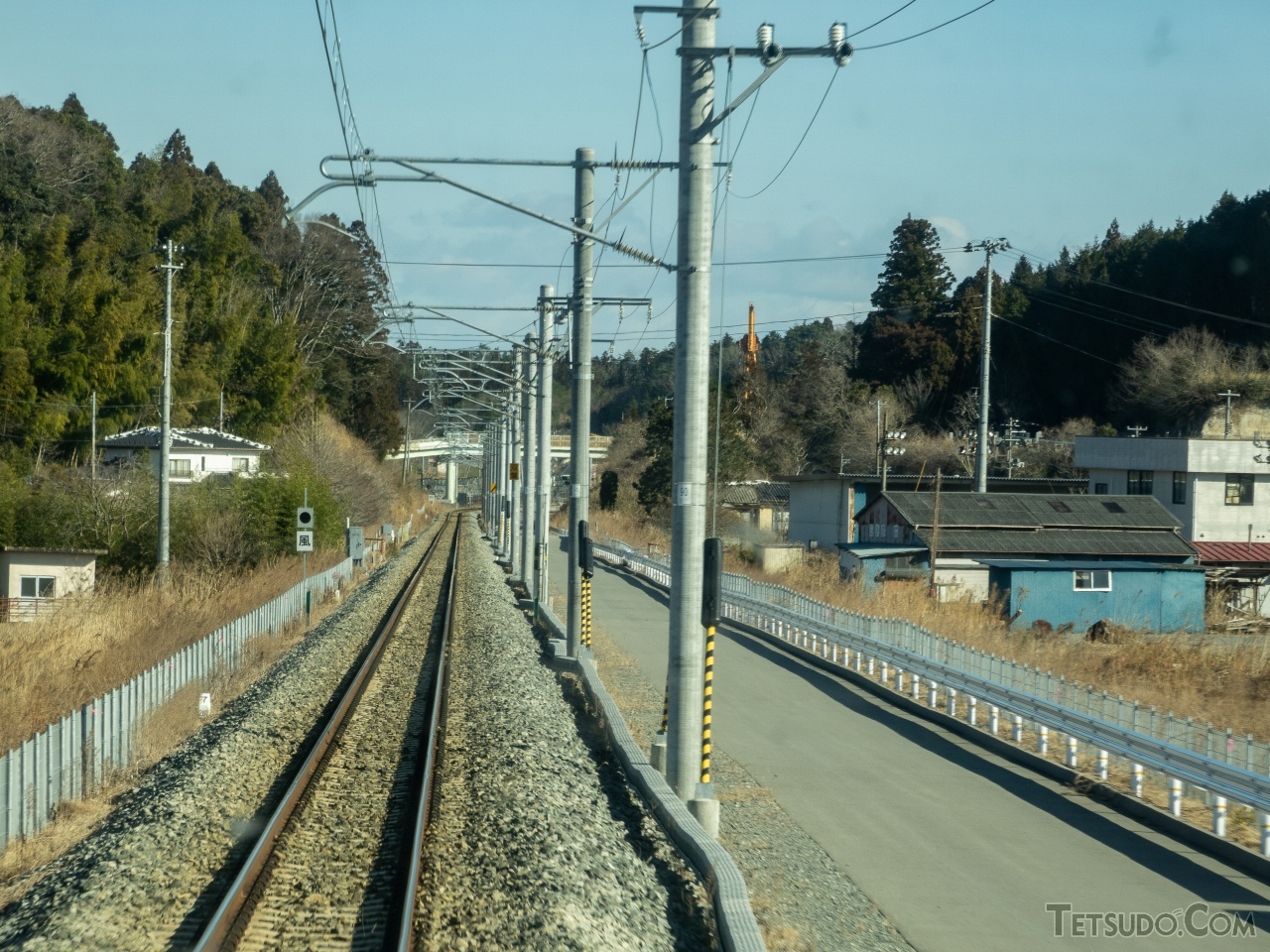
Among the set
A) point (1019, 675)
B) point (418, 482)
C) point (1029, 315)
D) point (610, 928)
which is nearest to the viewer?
point (610, 928)

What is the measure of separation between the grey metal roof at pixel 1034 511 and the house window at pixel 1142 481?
24.3ft

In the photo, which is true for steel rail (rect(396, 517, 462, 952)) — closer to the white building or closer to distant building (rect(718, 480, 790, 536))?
the white building

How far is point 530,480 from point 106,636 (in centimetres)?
1111

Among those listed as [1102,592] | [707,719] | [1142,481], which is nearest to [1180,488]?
[1142,481]

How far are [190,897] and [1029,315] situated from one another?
75.4m

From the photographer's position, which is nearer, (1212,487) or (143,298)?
(1212,487)

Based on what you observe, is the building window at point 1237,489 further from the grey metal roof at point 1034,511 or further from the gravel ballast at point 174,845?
the gravel ballast at point 174,845

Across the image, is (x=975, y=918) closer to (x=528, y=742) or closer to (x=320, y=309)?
(x=528, y=742)

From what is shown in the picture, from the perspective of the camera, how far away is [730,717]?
54.0 feet

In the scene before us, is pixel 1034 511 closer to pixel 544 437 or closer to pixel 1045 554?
pixel 1045 554

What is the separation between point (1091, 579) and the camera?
120ft

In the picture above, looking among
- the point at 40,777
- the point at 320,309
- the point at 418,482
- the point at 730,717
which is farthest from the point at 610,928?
the point at 418,482

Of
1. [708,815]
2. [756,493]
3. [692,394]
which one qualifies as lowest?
[708,815]
